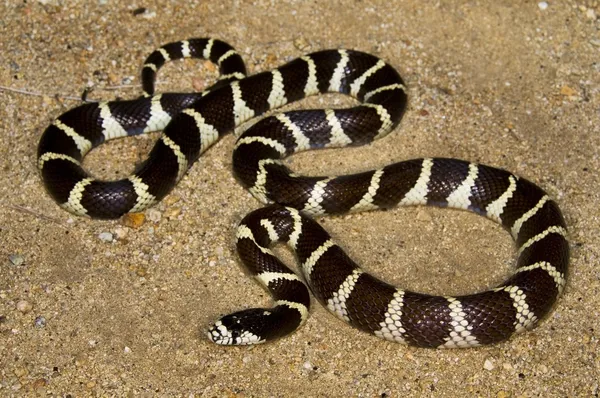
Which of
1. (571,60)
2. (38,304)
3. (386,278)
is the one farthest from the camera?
(571,60)

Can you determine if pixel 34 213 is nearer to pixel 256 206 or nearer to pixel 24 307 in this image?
pixel 24 307

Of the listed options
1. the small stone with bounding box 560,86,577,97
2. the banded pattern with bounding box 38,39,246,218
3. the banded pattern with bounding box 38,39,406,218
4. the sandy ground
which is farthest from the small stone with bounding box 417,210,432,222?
the small stone with bounding box 560,86,577,97

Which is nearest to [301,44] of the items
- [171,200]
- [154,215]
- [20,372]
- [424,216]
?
[171,200]

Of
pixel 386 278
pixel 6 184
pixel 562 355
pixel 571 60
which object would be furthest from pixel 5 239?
pixel 571 60

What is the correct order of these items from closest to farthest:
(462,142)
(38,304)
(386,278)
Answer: (38,304) < (386,278) < (462,142)

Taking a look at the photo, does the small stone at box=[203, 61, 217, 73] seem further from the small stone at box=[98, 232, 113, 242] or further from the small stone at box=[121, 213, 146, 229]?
the small stone at box=[98, 232, 113, 242]

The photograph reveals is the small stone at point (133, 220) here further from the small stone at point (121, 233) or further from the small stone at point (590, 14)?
the small stone at point (590, 14)

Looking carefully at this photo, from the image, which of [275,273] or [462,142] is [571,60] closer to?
[462,142]
